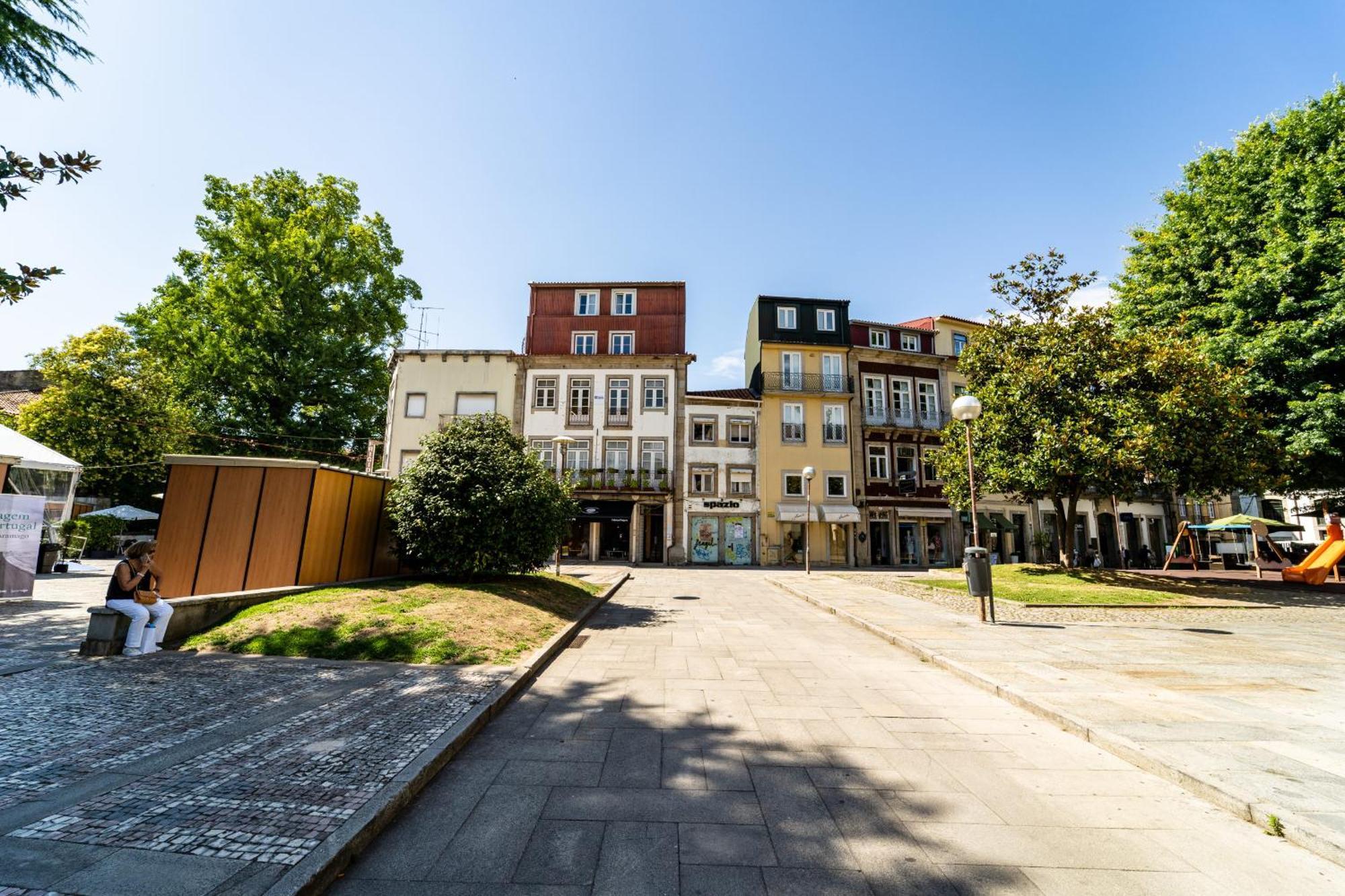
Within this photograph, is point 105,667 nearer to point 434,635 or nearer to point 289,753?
point 434,635

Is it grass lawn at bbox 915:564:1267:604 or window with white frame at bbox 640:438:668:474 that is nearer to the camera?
grass lawn at bbox 915:564:1267:604

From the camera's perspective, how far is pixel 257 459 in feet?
30.1

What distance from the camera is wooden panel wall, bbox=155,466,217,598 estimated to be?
8.45m

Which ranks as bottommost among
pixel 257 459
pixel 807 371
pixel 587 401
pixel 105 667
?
pixel 105 667

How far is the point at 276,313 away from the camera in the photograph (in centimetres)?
2522

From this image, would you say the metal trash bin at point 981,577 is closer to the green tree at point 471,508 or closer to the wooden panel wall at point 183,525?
the green tree at point 471,508

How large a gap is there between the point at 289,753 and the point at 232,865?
1470 mm

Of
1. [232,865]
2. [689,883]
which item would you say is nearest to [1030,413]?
[689,883]

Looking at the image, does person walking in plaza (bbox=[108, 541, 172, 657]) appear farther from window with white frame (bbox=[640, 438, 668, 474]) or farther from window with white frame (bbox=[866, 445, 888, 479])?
window with white frame (bbox=[866, 445, 888, 479])

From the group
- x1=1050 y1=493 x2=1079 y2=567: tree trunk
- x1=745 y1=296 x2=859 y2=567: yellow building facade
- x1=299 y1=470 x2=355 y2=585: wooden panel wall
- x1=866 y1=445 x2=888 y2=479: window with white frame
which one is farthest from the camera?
x1=866 y1=445 x2=888 y2=479: window with white frame

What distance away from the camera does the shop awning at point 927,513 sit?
3209cm

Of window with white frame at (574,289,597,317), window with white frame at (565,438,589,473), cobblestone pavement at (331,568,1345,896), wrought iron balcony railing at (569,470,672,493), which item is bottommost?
cobblestone pavement at (331,568,1345,896)

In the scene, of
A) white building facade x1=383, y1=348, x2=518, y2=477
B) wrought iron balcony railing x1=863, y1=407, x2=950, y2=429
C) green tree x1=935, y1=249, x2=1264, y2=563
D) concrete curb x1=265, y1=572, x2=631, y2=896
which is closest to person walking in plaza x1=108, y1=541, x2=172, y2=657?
concrete curb x1=265, y1=572, x2=631, y2=896

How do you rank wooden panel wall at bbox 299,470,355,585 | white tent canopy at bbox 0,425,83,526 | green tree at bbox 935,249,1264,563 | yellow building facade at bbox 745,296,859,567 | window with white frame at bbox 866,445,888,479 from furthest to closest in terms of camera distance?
window with white frame at bbox 866,445,888,479 → yellow building facade at bbox 745,296,859,567 → green tree at bbox 935,249,1264,563 → white tent canopy at bbox 0,425,83,526 → wooden panel wall at bbox 299,470,355,585
